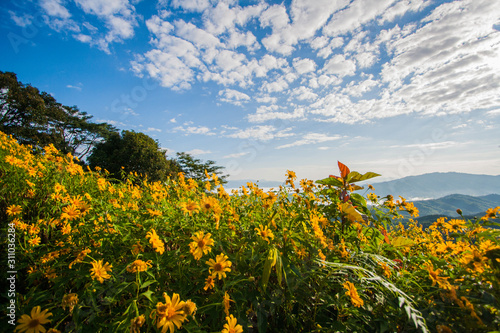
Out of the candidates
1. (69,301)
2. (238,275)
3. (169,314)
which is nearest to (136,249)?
(69,301)

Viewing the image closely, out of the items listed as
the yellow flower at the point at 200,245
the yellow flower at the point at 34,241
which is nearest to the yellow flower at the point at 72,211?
the yellow flower at the point at 34,241

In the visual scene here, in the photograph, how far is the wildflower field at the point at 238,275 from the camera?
866mm

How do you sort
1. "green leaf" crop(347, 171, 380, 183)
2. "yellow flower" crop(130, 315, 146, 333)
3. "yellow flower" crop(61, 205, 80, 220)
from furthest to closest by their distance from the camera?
"green leaf" crop(347, 171, 380, 183) → "yellow flower" crop(61, 205, 80, 220) → "yellow flower" crop(130, 315, 146, 333)

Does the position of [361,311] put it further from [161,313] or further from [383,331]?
[161,313]

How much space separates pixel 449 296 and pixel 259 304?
30.7 inches

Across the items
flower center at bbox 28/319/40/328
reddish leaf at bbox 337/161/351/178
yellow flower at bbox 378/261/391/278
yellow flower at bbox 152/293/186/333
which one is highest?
reddish leaf at bbox 337/161/351/178

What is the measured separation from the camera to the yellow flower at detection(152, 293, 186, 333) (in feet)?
2.63

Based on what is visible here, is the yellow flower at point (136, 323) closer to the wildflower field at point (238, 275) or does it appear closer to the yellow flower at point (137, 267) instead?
the wildflower field at point (238, 275)

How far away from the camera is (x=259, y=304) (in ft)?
3.25

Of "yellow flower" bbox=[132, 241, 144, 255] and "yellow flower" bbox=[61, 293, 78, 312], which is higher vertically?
"yellow flower" bbox=[132, 241, 144, 255]

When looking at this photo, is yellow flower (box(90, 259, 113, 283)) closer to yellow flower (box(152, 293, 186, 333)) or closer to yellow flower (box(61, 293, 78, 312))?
yellow flower (box(61, 293, 78, 312))

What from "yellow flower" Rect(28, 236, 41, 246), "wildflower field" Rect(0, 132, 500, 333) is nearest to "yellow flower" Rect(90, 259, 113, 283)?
"wildflower field" Rect(0, 132, 500, 333)

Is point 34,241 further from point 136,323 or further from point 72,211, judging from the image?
point 136,323

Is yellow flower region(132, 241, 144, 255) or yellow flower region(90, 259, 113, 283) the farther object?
yellow flower region(132, 241, 144, 255)
